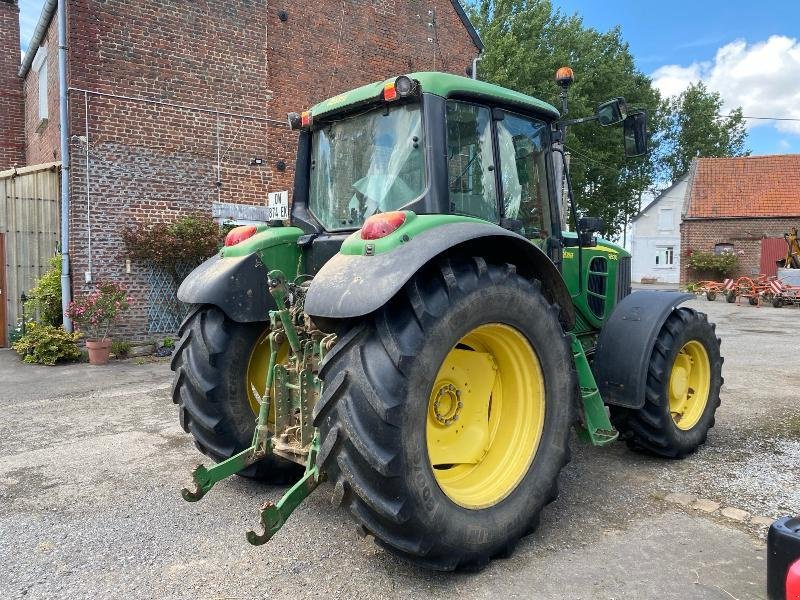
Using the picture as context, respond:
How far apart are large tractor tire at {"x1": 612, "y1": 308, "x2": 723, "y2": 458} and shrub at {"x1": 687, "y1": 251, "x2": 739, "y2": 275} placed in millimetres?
24712

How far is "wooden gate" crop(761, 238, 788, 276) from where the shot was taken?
1030 inches

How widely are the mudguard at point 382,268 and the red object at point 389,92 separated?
821 millimetres

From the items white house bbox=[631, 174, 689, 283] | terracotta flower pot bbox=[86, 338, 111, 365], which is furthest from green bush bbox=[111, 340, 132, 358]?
white house bbox=[631, 174, 689, 283]

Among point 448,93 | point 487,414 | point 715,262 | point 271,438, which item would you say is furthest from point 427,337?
point 715,262

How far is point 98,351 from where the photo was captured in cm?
906

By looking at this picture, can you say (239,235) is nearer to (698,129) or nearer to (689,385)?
(689,385)

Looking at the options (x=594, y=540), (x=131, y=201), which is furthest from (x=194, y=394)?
(x=131, y=201)

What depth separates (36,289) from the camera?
10055 millimetres

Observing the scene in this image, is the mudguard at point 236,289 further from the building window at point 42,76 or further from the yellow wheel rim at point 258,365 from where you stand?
the building window at point 42,76

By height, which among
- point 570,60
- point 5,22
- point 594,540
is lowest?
point 594,540

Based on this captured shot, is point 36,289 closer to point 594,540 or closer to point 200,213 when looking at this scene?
point 200,213

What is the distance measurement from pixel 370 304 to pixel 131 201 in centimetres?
895

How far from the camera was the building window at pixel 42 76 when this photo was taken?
11594 millimetres

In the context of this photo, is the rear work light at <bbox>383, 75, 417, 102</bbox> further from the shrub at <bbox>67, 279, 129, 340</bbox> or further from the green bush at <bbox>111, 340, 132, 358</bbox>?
the green bush at <bbox>111, 340, 132, 358</bbox>
